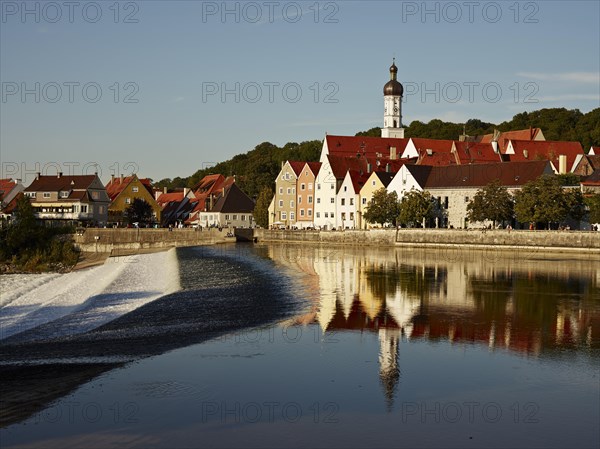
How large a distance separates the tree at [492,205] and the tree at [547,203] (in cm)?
204

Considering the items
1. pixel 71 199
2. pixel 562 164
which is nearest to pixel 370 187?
pixel 562 164

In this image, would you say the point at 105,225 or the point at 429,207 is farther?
the point at 105,225

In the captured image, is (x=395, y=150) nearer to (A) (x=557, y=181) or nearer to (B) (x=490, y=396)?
(A) (x=557, y=181)

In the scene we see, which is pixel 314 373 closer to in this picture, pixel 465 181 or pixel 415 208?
pixel 415 208

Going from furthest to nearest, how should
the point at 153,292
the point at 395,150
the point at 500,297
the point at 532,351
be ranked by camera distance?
the point at 395,150, the point at 153,292, the point at 500,297, the point at 532,351

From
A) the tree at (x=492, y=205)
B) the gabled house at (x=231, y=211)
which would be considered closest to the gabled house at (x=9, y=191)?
the gabled house at (x=231, y=211)

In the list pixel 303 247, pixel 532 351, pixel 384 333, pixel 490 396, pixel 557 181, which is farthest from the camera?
pixel 303 247

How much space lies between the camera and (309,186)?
10088 centimetres

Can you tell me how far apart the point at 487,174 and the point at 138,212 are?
158 ft

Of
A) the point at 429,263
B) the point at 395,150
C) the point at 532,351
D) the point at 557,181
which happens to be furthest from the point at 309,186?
the point at 532,351

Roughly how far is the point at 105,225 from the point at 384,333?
83432 mm

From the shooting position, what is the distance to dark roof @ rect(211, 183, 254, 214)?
4240 inches

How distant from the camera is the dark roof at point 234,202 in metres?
108

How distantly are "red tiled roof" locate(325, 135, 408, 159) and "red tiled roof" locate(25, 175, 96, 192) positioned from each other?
33.2 meters
